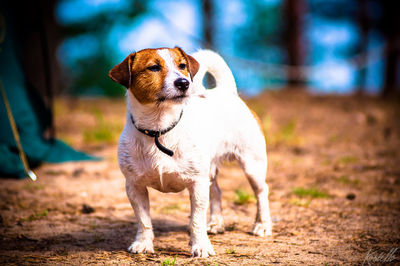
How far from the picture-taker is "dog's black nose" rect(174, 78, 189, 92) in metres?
2.91

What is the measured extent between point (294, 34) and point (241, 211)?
32.0ft

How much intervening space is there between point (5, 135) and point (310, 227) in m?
4.30

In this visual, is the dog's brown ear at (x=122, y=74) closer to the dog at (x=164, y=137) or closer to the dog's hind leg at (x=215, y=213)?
the dog at (x=164, y=137)

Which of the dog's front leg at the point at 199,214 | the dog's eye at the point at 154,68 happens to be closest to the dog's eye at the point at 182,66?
the dog's eye at the point at 154,68

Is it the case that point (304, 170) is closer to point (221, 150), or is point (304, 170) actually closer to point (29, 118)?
point (221, 150)

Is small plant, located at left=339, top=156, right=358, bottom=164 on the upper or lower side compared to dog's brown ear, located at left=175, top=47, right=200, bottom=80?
lower

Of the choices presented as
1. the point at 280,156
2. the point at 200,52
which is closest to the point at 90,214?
the point at 200,52

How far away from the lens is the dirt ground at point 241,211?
3.10 m

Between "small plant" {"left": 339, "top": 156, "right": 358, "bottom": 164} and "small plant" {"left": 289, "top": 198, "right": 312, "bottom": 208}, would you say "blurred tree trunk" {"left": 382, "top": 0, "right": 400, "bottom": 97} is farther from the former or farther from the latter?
"small plant" {"left": 289, "top": 198, "right": 312, "bottom": 208}

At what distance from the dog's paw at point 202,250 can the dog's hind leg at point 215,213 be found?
2.14 feet

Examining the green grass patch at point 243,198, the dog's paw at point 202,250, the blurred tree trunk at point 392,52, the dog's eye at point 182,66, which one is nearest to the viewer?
the dog's paw at point 202,250

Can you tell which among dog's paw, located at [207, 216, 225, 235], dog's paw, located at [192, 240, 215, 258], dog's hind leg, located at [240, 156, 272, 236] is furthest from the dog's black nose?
dog's paw, located at [207, 216, 225, 235]

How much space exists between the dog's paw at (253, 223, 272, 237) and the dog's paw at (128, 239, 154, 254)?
1.03m

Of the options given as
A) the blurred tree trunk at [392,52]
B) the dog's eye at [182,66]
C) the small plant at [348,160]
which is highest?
the blurred tree trunk at [392,52]
